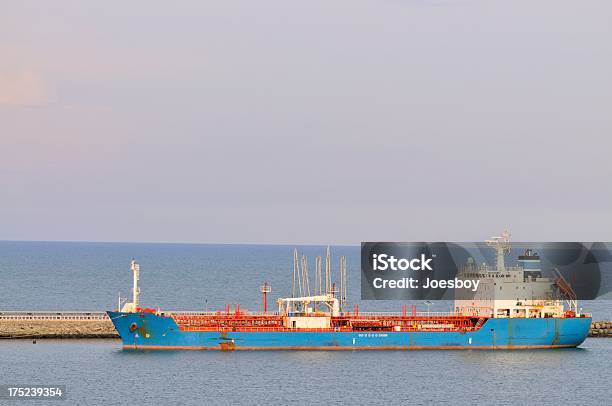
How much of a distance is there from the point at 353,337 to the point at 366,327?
2.38m

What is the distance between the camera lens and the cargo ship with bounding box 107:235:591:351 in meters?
93.7

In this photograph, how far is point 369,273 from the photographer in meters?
100

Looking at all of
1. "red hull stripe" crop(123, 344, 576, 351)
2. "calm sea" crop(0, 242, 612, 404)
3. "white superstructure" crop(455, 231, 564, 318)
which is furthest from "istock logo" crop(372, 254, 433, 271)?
"calm sea" crop(0, 242, 612, 404)

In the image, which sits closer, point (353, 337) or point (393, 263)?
point (353, 337)

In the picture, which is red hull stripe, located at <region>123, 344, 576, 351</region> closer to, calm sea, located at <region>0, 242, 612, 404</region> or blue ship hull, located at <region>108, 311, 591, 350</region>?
blue ship hull, located at <region>108, 311, 591, 350</region>

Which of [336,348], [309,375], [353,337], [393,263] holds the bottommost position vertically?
[309,375]

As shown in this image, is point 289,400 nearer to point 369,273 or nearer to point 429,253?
point 369,273

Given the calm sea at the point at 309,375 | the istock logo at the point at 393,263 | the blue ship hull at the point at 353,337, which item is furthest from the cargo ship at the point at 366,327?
the istock logo at the point at 393,263

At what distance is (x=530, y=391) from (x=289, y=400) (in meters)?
16.8

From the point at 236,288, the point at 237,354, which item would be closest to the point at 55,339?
the point at 237,354

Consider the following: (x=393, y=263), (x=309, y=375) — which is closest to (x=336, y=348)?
(x=393, y=263)

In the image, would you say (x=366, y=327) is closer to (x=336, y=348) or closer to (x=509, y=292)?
(x=336, y=348)

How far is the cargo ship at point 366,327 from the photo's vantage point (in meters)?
93.7

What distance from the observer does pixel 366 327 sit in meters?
96.9
